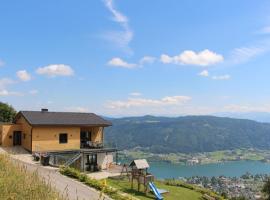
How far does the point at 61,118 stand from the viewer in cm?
3397

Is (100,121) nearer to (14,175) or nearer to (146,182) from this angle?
(146,182)

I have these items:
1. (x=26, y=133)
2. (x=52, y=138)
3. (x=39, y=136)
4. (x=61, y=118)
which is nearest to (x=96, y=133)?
(x=61, y=118)

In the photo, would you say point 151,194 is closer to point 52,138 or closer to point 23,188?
point 52,138

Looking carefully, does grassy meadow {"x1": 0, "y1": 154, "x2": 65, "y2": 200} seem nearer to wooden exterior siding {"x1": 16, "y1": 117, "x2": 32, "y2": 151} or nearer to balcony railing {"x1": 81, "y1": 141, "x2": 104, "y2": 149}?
wooden exterior siding {"x1": 16, "y1": 117, "x2": 32, "y2": 151}

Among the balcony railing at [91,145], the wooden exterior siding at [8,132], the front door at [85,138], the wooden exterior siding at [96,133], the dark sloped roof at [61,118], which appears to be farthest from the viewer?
the wooden exterior siding at [96,133]

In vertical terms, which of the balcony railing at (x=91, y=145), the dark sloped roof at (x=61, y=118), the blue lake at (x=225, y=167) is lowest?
the blue lake at (x=225, y=167)

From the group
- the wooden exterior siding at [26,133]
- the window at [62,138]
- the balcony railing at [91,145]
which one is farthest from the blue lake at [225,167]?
the wooden exterior siding at [26,133]

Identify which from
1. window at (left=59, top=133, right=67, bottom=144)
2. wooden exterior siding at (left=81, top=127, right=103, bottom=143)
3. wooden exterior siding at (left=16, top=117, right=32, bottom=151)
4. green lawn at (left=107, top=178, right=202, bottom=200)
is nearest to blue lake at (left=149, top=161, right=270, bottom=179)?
wooden exterior siding at (left=81, top=127, right=103, bottom=143)

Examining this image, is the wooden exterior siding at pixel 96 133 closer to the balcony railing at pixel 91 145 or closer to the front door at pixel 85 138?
the front door at pixel 85 138

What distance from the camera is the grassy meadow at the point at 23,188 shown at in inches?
218

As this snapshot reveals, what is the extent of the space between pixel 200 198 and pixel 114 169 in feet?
28.1

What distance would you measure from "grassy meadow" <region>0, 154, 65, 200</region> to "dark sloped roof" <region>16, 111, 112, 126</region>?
24900mm

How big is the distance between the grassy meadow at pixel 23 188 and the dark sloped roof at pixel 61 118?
24900 millimetres

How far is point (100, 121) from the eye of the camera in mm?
36188
